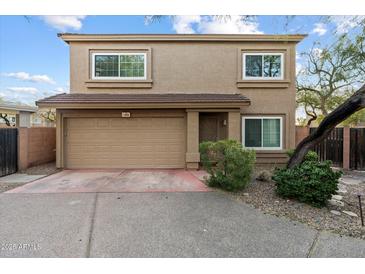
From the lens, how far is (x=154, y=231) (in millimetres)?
3891

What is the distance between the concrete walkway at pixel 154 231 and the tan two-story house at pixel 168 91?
436cm

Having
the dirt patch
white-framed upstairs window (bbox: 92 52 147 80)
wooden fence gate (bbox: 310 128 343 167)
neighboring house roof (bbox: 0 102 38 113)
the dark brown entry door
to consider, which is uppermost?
white-framed upstairs window (bbox: 92 52 147 80)

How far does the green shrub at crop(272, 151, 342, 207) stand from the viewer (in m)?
5.01

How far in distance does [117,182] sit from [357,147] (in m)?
10.0

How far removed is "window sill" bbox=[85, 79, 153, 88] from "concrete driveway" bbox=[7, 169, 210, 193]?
3.99 m

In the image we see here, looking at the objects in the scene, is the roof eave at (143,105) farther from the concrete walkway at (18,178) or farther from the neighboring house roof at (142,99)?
the concrete walkway at (18,178)

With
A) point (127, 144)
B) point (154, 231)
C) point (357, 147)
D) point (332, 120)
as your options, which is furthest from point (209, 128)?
point (154, 231)

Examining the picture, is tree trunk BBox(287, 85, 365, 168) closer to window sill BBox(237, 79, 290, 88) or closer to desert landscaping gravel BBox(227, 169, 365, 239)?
desert landscaping gravel BBox(227, 169, 365, 239)

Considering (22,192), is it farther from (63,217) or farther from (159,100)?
(159,100)

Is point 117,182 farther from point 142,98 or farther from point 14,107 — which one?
point 14,107

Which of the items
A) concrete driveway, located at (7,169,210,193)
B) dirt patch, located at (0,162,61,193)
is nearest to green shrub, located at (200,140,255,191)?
concrete driveway, located at (7,169,210,193)

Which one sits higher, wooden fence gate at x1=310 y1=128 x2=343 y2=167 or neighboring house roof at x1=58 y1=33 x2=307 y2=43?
neighboring house roof at x1=58 y1=33 x2=307 y2=43

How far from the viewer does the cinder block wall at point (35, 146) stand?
8953 millimetres

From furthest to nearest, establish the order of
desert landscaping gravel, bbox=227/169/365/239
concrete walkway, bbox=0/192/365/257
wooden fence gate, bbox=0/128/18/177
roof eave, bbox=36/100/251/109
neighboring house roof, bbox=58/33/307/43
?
neighboring house roof, bbox=58/33/307/43 → roof eave, bbox=36/100/251/109 → wooden fence gate, bbox=0/128/18/177 → desert landscaping gravel, bbox=227/169/365/239 → concrete walkway, bbox=0/192/365/257
